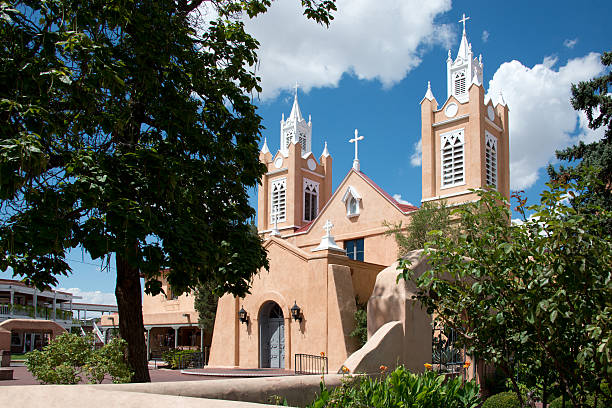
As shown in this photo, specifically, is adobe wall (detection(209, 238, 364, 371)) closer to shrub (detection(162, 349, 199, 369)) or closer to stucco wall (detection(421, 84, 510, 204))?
shrub (detection(162, 349, 199, 369))

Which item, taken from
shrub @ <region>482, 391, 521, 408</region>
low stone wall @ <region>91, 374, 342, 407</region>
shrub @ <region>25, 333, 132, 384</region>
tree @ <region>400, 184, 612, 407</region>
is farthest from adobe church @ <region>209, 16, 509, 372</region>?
shrub @ <region>25, 333, 132, 384</region>

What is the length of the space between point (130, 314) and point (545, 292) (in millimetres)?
7821

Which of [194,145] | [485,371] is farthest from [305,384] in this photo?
[485,371]

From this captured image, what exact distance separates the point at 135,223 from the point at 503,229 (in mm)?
5523

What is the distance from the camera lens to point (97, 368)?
9.58 m

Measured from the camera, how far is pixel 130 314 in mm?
10547

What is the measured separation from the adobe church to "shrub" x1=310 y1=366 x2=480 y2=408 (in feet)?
7.98

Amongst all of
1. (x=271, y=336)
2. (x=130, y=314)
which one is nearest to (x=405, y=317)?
(x=130, y=314)

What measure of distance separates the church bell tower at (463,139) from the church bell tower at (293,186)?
11531mm

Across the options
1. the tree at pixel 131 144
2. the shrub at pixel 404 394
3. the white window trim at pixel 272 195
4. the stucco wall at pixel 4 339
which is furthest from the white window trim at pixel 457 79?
the shrub at pixel 404 394

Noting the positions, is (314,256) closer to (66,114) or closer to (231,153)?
(231,153)

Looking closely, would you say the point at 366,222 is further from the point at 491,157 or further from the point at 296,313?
the point at 296,313

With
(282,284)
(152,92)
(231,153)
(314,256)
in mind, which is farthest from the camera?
(282,284)

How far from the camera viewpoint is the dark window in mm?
33312
